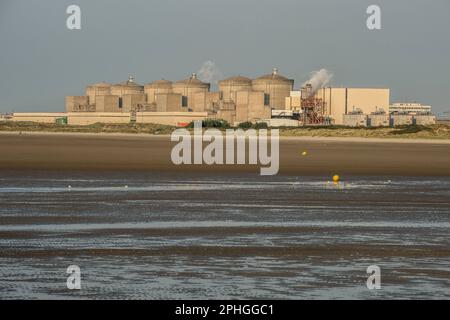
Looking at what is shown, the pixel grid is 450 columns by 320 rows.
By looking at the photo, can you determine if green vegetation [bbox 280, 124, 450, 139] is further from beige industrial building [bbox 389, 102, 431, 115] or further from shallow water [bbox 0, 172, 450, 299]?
shallow water [bbox 0, 172, 450, 299]

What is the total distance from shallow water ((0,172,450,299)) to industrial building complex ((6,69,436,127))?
10083 cm

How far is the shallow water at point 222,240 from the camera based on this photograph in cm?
1294

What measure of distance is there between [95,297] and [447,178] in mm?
23246

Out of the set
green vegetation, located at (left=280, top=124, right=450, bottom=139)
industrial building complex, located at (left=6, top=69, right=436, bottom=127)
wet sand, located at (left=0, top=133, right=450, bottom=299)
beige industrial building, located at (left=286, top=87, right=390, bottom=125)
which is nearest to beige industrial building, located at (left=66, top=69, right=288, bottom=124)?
industrial building complex, located at (left=6, top=69, right=436, bottom=127)

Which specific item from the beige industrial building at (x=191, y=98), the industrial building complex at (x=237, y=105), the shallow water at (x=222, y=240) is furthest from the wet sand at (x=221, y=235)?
the beige industrial building at (x=191, y=98)

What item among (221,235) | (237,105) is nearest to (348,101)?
(237,105)

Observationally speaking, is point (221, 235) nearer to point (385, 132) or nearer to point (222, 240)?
point (222, 240)

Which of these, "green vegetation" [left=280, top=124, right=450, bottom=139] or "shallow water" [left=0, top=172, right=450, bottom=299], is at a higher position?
"shallow water" [left=0, top=172, right=450, bottom=299]

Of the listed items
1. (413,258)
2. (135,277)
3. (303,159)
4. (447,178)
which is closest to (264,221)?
(413,258)

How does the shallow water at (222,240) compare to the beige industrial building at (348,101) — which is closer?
the shallow water at (222,240)

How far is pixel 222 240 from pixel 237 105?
129604 millimetres

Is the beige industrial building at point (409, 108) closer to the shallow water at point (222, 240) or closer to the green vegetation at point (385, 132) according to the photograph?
the green vegetation at point (385, 132)

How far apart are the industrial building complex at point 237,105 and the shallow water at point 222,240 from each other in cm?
10083

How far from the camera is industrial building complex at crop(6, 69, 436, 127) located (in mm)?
133000
